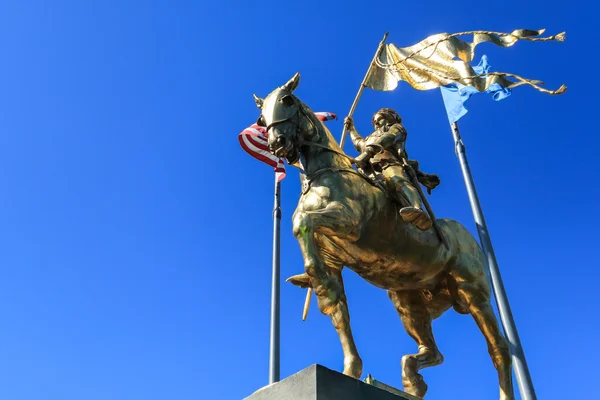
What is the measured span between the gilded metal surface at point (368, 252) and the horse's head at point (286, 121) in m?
0.01

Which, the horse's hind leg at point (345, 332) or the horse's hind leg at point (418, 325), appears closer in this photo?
the horse's hind leg at point (345, 332)

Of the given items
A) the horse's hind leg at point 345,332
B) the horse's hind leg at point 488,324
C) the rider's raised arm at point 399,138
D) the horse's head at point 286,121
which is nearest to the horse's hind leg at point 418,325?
the horse's hind leg at point 488,324

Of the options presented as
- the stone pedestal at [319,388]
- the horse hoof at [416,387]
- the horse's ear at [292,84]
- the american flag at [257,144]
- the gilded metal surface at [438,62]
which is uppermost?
the american flag at [257,144]

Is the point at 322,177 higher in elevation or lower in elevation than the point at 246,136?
lower

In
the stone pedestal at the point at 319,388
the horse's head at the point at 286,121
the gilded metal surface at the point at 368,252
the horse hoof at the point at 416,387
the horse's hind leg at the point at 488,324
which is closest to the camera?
the stone pedestal at the point at 319,388

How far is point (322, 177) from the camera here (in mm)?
6445

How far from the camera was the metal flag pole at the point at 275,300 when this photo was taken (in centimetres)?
1143

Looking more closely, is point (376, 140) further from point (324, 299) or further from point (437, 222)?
point (324, 299)

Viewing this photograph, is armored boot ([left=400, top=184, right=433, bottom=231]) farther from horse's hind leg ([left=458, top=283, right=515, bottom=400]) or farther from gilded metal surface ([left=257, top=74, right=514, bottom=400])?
horse's hind leg ([left=458, top=283, right=515, bottom=400])

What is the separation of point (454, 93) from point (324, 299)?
973cm

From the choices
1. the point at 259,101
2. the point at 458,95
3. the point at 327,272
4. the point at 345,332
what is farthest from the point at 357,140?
the point at 458,95

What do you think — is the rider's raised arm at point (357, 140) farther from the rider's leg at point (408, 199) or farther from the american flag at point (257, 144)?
the american flag at point (257, 144)

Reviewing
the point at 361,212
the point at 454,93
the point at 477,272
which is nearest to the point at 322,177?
the point at 361,212

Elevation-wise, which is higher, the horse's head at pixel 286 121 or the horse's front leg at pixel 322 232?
the horse's head at pixel 286 121
